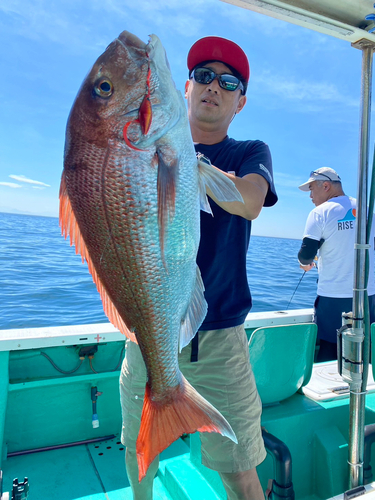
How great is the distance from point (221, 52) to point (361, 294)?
1.55 m

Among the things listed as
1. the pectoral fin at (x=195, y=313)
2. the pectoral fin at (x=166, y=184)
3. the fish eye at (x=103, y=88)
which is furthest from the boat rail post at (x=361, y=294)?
the fish eye at (x=103, y=88)

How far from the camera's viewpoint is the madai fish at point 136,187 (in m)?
1.23

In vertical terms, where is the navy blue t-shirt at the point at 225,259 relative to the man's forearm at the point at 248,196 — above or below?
below

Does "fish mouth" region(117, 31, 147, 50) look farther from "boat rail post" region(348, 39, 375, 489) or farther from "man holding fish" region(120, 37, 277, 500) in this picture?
"boat rail post" region(348, 39, 375, 489)

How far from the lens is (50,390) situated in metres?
3.40

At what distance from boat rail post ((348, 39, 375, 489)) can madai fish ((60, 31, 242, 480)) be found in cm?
123

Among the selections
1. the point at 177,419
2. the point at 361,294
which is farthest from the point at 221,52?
the point at 177,419

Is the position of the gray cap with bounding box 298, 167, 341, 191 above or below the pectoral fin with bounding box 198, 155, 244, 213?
above

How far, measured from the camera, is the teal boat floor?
290cm

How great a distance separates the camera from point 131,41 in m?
1.28

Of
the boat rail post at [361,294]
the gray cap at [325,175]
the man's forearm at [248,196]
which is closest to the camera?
the man's forearm at [248,196]

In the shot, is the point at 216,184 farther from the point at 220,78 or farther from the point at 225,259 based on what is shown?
the point at 220,78

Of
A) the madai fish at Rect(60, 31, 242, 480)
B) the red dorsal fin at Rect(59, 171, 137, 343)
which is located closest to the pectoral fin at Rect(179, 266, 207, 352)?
the madai fish at Rect(60, 31, 242, 480)

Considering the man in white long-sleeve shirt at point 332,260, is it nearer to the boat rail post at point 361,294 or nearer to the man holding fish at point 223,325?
the boat rail post at point 361,294
